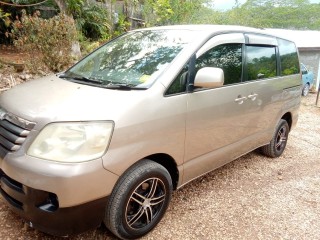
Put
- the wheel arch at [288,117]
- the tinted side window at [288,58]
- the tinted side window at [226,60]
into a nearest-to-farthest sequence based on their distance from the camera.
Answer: the tinted side window at [226,60]
the tinted side window at [288,58]
the wheel arch at [288,117]

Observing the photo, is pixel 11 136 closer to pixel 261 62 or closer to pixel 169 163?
pixel 169 163

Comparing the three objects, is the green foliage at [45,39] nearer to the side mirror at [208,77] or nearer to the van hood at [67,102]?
the van hood at [67,102]

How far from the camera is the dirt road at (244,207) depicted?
270 cm

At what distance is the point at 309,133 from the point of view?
6578 mm

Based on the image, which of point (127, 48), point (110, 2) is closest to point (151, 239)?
point (127, 48)

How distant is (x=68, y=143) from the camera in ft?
6.64

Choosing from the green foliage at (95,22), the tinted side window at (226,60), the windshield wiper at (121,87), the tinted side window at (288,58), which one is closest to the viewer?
the windshield wiper at (121,87)

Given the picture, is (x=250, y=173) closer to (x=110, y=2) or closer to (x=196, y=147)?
(x=196, y=147)

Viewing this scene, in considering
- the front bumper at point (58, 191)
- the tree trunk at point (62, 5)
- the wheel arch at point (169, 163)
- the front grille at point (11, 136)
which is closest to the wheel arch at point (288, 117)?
the wheel arch at point (169, 163)

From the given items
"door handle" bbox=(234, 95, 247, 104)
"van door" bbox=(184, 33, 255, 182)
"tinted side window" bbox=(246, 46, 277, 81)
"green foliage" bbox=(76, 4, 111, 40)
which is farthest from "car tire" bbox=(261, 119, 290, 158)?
"green foliage" bbox=(76, 4, 111, 40)

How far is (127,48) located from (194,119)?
3.65 feet

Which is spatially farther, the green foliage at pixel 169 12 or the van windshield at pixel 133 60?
the green foliage at pixel 169 12

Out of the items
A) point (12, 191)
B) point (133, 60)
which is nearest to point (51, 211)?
point (12, 191)

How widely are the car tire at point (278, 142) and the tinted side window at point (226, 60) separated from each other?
1.57 metres
